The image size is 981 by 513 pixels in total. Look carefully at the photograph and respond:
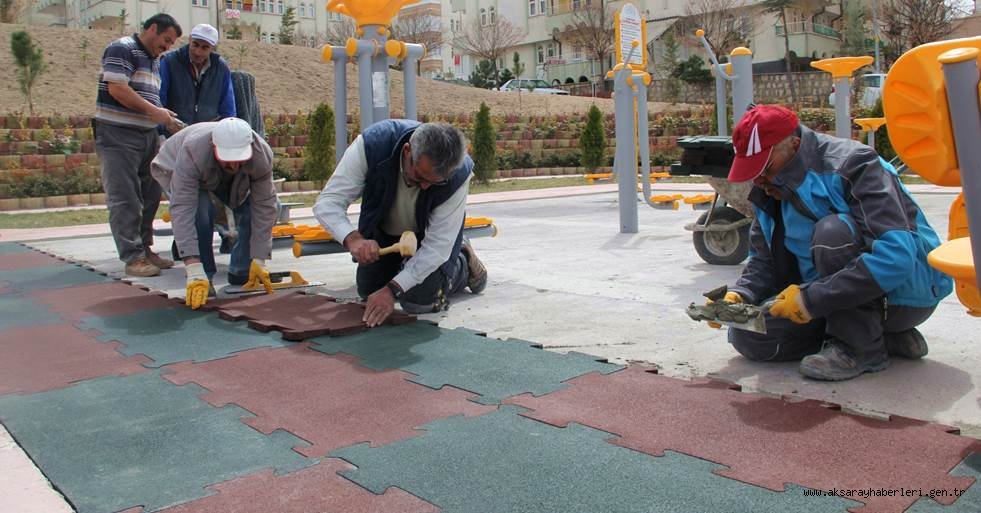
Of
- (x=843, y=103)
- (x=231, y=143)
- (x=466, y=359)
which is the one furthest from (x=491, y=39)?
(x=466, y=359)

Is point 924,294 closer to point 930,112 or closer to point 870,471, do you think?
point 870,471

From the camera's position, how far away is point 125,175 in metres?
5.56

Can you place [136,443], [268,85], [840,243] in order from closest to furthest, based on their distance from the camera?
[136,443], [840,243], [268,85]

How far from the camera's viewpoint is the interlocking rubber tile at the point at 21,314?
407 centimetres

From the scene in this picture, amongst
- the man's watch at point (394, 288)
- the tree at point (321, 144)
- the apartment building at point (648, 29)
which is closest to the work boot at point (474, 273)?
the man's watch at point (394, 288)

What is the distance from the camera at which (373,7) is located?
559 cm

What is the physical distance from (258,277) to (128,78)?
1.72m

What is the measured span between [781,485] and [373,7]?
179 inches

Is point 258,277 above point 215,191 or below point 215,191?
below

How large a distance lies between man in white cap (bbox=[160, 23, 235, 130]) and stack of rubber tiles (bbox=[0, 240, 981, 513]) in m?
2.45

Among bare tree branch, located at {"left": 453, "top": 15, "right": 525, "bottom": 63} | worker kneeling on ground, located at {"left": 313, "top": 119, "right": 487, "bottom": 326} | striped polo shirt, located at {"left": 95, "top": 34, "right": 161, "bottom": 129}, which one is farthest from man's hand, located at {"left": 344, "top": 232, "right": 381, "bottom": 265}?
bare tree branch, located at {"left": 453, "top": 15, "right": 525, "bottom": 63}

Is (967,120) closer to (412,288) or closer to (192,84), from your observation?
(412,288)

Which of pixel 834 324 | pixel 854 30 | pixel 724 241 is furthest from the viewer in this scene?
pixel 854 30

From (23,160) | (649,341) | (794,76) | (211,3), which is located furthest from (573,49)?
(649,341)
